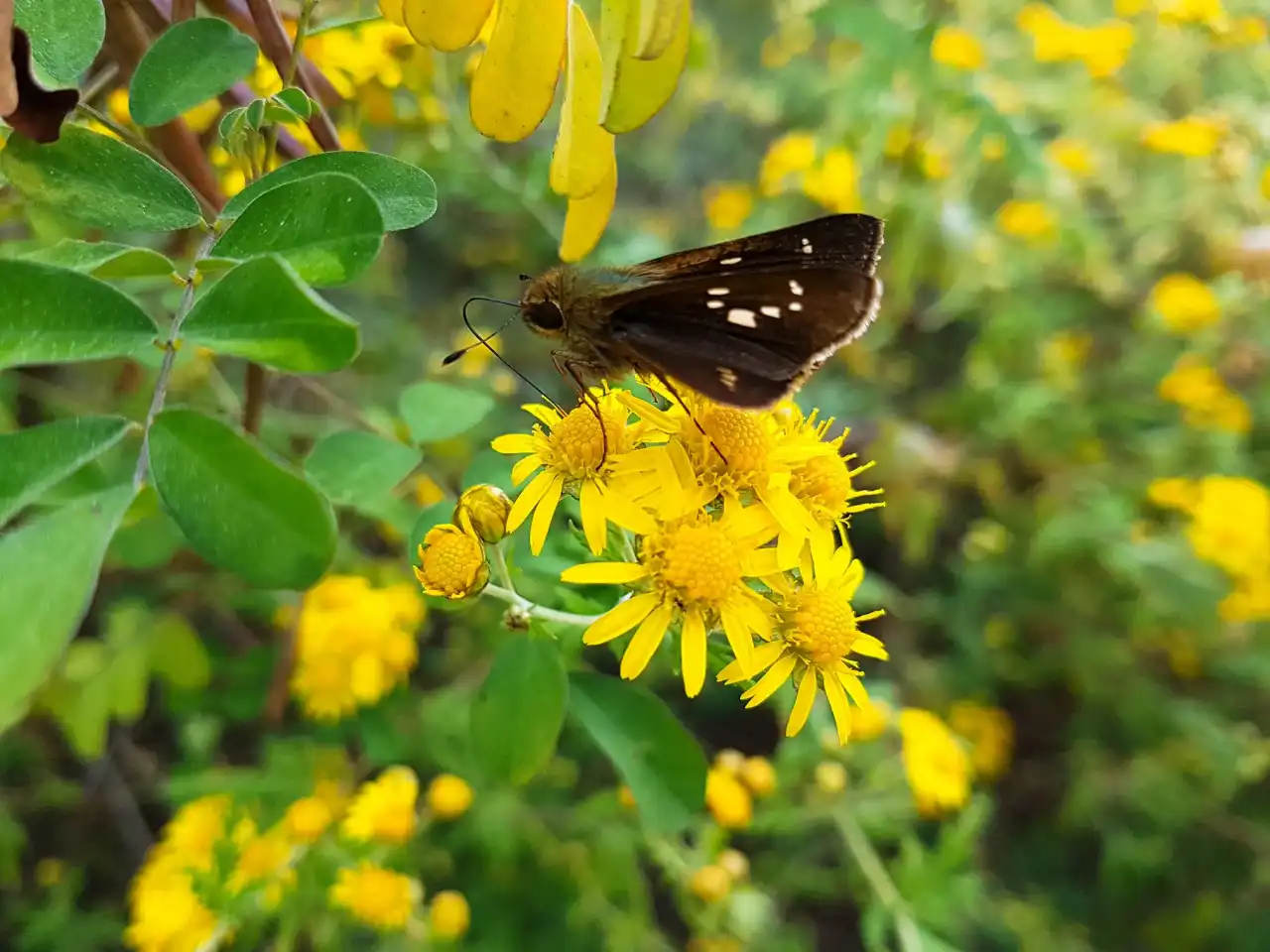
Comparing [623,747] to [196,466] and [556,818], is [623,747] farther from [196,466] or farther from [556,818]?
[556,818]

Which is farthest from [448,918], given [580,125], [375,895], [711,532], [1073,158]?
[1073,158]

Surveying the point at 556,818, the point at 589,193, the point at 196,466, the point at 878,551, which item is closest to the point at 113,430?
the point at 196,466

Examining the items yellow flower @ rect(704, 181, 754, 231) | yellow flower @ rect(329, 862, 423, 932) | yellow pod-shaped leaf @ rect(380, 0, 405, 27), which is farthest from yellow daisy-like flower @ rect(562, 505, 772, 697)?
yellow flower @ rect(704, 181, 754, 231)

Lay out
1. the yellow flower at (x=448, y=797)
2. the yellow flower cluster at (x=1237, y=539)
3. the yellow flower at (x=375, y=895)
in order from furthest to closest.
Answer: the yellow flower cluster at (x=1237, y=539) → the yellow flower at (x=448, y=797) → the yellow flower at (x=375, y=895)

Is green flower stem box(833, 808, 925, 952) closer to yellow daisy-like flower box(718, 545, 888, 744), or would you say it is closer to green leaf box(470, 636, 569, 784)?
yellow daisy-like flower box(718, 545, 888, 744)

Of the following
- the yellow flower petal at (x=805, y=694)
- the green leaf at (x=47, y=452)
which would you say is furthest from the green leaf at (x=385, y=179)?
the yellow flower petal at (x=805, y=694)

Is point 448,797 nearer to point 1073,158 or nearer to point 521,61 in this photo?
point 521,61

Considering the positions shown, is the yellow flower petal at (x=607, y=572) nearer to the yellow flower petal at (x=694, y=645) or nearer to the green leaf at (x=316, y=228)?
the yellow flower petal at (x=694, y=645)
